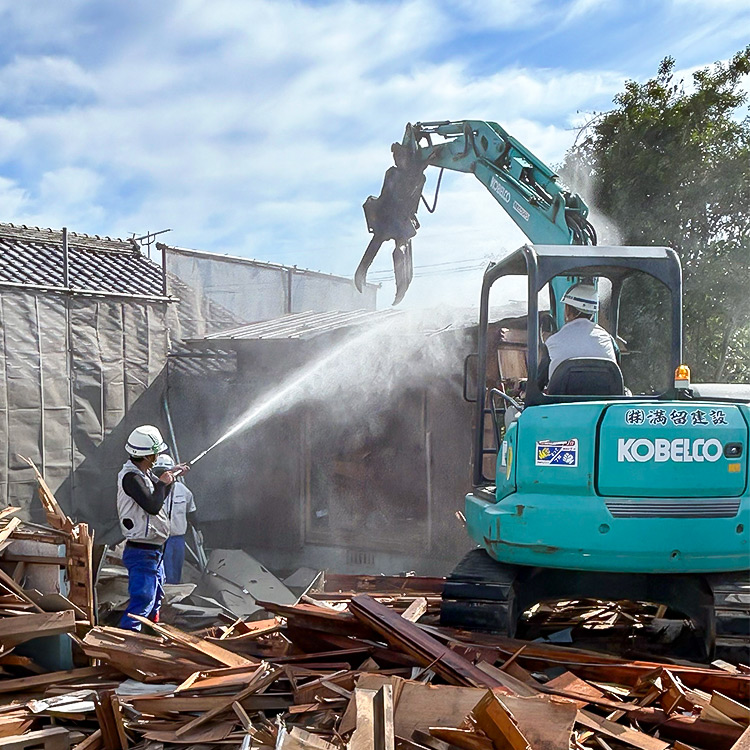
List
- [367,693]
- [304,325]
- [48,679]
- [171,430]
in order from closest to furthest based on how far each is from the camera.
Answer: [367,693] < [48,679] < [171,430] < [304,325]

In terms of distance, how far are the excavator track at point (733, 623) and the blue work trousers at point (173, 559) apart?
19.8ft

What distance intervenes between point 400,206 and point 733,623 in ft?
15.6

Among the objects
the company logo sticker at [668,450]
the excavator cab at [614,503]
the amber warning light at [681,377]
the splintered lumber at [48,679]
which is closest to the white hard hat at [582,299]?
the excavator cab at [614,503]

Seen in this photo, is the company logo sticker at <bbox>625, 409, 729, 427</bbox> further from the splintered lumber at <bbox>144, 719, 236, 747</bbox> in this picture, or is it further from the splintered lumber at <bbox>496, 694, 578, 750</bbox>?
the splintered lumber at <bbox>144, 719, 236, 747</bbox>

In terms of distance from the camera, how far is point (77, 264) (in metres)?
13.6

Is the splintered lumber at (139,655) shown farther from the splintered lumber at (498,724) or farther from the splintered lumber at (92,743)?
the splintered lumber at (498,724)

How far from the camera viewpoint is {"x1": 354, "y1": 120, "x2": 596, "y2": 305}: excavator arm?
6.78 m

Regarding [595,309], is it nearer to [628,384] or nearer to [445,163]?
[445,163]

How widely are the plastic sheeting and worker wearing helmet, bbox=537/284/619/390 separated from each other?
8111mm

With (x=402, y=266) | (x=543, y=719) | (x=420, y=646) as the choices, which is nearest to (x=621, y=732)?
(x=543, y=719)

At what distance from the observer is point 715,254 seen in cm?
1252

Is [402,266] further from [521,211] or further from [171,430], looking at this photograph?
[171,430]

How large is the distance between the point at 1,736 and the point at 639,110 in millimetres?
12559

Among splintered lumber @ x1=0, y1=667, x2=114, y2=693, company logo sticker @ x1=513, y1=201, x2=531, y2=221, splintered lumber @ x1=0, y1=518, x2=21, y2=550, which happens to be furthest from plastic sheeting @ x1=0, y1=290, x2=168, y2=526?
company logo sticker @ x1=513, y1=201, x2=531, y2=221
